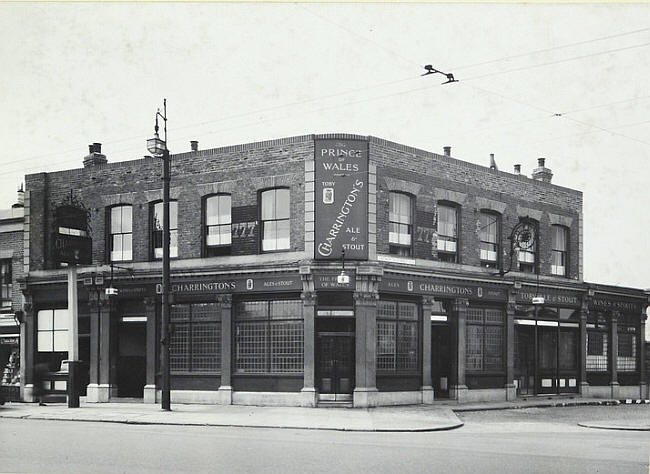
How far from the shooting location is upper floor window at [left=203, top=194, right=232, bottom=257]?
2830 centimetres

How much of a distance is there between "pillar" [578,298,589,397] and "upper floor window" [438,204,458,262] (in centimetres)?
721

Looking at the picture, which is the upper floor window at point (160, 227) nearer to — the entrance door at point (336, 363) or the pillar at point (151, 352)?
the pillar at point (151, 352)

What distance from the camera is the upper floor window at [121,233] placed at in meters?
30.4

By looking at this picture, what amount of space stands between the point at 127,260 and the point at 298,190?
730 cm

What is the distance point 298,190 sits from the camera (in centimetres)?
2689

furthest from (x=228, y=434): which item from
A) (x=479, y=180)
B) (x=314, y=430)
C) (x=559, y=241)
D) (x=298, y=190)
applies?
(x=559, y=241)

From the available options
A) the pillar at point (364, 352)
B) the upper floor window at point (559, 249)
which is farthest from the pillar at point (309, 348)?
the upper floor window at point (559, 249)

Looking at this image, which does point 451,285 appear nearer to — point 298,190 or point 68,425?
point 298,190

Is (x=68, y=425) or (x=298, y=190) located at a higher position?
(x=298, y=190)

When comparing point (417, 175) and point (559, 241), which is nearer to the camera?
point (417, 175)

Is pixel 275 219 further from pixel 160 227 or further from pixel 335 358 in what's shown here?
pixel 335 358

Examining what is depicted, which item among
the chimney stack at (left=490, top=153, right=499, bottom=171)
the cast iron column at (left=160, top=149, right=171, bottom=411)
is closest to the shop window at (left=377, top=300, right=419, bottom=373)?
the cast iron column at (left=160, top=149, right=171, bottom=411)

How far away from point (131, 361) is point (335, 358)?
7.84 metres

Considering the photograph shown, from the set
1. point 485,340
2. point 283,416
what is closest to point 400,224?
point 485,340
